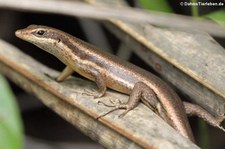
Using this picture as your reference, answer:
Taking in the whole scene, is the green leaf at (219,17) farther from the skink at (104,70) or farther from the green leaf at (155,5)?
the skink at (104,70)

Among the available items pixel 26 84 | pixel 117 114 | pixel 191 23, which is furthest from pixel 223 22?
pixel 191 23

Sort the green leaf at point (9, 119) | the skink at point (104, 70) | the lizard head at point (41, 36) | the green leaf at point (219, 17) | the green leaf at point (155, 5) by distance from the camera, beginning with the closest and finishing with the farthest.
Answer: the green leaf at point (9, 119), the green leaf at point (219, 17), the green leaf at point (155, 5), the skink at point (104, 70), the lizard head at point (41, 36)

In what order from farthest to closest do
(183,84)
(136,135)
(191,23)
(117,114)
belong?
(183,84)
(117,114)
(136,135)
(191,23)

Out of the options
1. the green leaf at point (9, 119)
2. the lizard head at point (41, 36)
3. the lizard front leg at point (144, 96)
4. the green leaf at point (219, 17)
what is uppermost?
the green leaf at point (219, 17)

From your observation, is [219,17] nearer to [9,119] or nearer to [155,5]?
[155,5]

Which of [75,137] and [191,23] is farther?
[75,137]

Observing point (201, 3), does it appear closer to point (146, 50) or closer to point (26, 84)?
point (146, 50)

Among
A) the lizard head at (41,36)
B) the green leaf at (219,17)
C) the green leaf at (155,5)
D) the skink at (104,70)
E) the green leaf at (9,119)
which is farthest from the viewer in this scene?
the lizard head at (41,36)

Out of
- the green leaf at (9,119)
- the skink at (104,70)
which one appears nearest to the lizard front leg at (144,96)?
the skink at (104,70)

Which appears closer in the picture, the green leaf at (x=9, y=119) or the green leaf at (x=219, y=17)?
the green leaf at (x=9, y=119)
